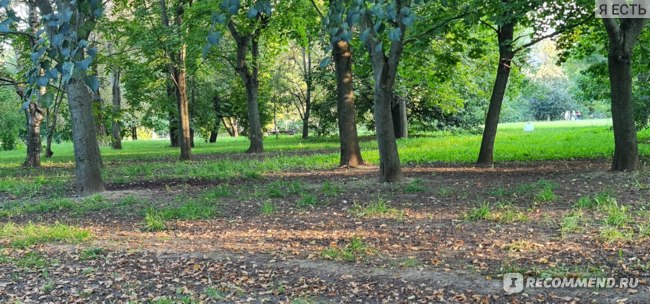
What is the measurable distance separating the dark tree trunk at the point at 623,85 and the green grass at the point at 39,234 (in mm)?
8759

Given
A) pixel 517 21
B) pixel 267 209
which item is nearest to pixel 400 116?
pixel 517 21

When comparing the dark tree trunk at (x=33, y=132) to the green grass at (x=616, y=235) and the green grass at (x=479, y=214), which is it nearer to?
the green grass at (x=479, y=214)

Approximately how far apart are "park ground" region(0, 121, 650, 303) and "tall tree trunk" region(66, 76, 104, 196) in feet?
1.43

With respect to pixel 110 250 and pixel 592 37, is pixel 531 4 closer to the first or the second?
pixel 592 37

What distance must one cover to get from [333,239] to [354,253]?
0.71 m

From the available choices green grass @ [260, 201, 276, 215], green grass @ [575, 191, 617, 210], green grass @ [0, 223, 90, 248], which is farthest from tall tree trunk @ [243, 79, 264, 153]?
green grass @ [575, 191, 617, 210]

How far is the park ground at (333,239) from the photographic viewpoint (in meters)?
4.48

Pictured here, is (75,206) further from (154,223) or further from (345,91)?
(345,91)

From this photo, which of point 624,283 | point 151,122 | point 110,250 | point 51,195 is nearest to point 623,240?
point 624,283

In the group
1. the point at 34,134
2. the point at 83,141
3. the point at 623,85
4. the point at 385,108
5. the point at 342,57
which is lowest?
the point at 83,141

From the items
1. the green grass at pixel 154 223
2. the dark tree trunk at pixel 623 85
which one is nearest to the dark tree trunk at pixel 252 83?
the green grass at pixel 154 223

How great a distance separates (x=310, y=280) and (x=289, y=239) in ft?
5.14

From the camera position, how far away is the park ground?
4480 mm

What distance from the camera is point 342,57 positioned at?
1264 cm
